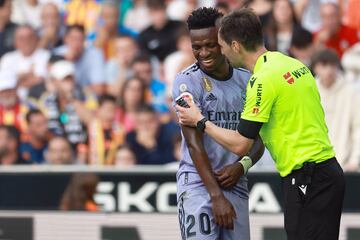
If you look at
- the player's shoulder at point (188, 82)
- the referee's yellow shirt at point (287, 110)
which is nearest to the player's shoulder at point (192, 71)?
the player's shoulder at point (188, 82)

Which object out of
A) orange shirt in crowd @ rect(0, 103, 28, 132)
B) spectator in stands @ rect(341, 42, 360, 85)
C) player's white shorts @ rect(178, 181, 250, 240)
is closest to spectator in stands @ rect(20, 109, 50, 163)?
orange shirt in crowd @ rect(0, 103, 28, 132)

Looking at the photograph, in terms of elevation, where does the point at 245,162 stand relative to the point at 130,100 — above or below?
below

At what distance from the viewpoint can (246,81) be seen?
6.14m

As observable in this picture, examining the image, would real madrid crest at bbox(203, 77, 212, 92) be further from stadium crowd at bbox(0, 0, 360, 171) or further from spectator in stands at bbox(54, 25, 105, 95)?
spectator in stands at bbox(54, 25, 105, 95)

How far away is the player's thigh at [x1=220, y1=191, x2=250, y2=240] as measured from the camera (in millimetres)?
5992

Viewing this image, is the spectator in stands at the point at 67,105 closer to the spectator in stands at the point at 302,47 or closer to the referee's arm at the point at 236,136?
the spectator in stands at the point at 302,47

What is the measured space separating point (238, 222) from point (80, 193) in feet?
10.9

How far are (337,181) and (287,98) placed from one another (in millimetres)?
594

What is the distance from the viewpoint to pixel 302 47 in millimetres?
10492

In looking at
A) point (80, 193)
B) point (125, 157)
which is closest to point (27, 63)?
point (125, 157)

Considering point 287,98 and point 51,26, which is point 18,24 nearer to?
point 51,26

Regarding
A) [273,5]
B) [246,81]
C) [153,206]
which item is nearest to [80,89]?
[273,5]

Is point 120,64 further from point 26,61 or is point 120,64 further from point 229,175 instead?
point 229,175

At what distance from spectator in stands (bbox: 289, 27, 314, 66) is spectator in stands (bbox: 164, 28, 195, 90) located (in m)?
1.25
